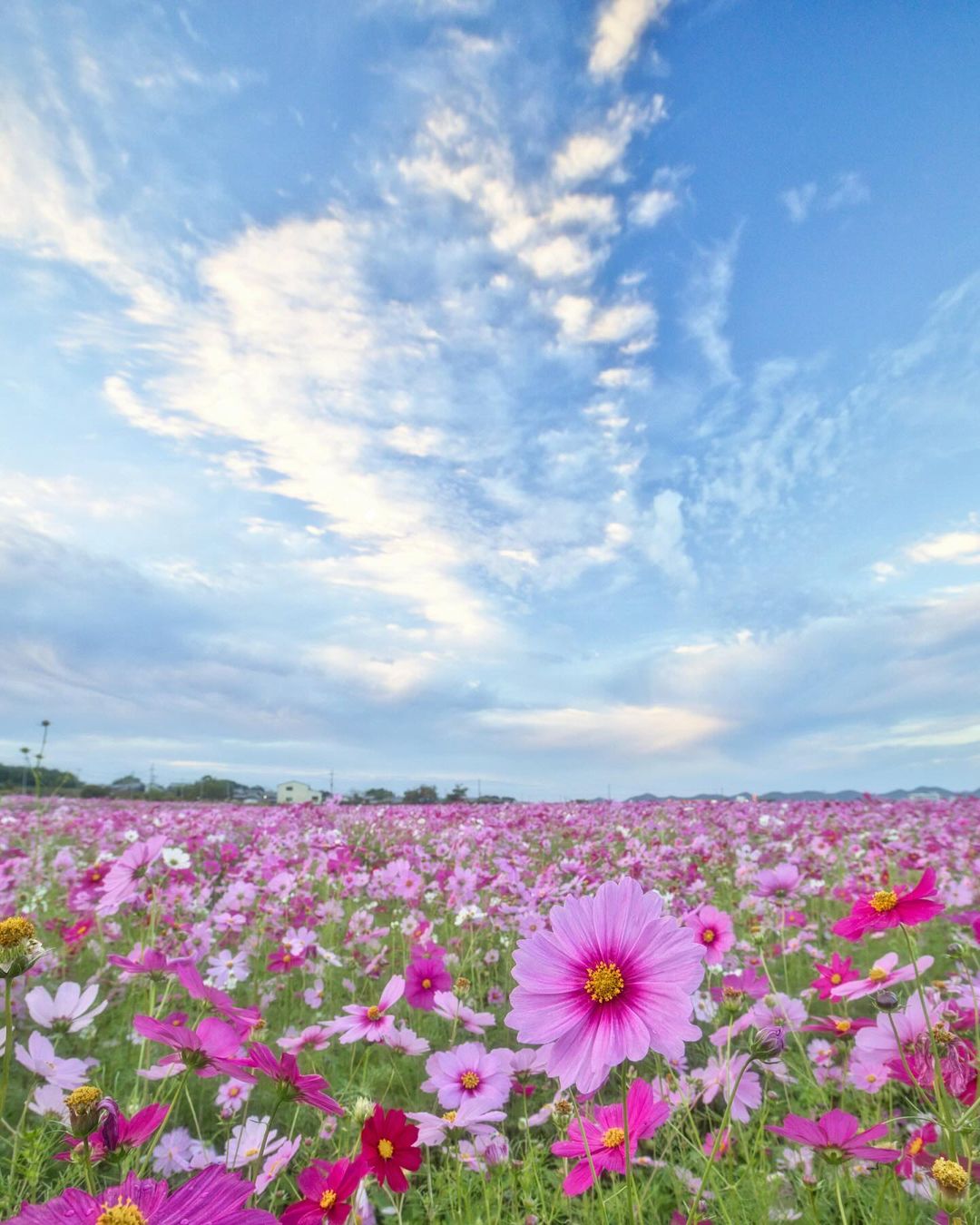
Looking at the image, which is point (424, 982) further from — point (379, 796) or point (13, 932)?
point (379, 796)

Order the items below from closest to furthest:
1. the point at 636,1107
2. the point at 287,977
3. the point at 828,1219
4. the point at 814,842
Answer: the point at 636,1107 → the point at 828,1219 → the point at 287,977 → the point at 814,842

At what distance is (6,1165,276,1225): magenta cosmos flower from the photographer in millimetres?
689

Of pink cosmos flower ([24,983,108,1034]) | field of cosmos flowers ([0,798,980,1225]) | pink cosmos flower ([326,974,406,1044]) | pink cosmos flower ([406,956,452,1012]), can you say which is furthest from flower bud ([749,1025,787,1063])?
pink cosmos flower ([24,983,108,1034])

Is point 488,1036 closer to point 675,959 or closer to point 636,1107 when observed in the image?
point 636,1107

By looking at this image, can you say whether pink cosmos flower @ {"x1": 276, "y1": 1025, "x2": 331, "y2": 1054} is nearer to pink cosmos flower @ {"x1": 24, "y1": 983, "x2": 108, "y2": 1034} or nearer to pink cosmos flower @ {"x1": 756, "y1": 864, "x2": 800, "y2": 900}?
pink cosmos flower @ {"x1": 24, "y1": 983, "x2": 108, "y2": 1034}

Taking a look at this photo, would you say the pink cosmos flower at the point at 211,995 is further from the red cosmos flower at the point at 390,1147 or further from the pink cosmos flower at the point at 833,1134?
the pink cosmos flower at the point at 833,1134

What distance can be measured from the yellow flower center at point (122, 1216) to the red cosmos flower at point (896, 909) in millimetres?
1190

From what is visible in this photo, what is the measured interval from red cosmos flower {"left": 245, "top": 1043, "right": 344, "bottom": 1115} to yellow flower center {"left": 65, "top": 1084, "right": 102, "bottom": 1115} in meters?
0.18

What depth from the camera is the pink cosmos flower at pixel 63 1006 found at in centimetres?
171

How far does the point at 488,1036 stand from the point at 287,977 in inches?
51.3

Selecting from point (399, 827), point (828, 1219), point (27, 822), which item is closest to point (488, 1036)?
point (828, 1219)

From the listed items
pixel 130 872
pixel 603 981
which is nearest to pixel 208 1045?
pixel 603 981

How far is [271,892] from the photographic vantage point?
13.8 ft

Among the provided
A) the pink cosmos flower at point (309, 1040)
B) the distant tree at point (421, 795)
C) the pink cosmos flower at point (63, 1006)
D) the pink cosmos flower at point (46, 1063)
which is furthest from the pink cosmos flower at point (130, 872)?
the distant tree at point (421, 795)
